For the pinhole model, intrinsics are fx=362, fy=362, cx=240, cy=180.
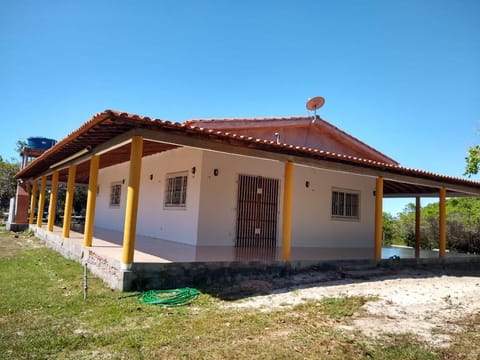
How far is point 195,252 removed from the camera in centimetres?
908

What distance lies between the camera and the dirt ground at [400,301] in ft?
16.7

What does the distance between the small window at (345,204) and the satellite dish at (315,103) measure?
3298 mm

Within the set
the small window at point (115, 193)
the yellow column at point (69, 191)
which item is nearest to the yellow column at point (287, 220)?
the yellow column at point (69, 191)

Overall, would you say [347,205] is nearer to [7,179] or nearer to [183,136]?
[183,136]

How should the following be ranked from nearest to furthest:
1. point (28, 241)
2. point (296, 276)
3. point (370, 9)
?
1. point (296, 276)
2. point (370, 9)
3. point (28, 241)

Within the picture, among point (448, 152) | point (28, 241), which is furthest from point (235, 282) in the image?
point (448, 152)

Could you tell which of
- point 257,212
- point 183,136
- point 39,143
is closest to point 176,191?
point 257,212

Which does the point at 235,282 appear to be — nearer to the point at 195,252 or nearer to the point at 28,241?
the point at 195,252

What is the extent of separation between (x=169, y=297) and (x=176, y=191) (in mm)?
6272

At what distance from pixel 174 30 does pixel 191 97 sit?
337 centimetres

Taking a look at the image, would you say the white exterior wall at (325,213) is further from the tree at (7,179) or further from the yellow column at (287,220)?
the tree at (7,179)

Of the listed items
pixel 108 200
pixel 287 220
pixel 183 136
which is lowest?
pixel 287 220

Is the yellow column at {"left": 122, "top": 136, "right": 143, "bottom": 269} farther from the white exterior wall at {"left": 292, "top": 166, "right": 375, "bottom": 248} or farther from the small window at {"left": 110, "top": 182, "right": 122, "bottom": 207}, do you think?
the small window at {"left": 110, "top": 182, "right": 122, "bottom": 207}

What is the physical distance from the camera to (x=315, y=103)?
543 inches
